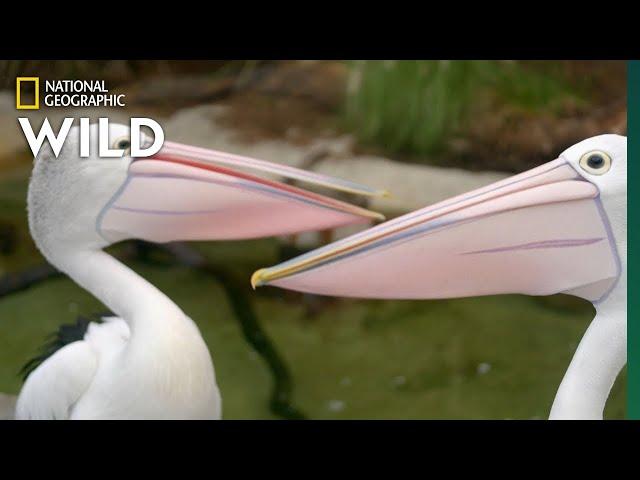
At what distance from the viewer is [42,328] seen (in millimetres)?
2486

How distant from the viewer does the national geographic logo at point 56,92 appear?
2344 millimetres

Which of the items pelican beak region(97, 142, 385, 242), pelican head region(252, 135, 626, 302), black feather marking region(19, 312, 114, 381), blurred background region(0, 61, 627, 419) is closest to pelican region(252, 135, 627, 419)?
pelican head region(252, 135, 626, 302)

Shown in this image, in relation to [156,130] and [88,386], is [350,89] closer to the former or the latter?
[156,130]

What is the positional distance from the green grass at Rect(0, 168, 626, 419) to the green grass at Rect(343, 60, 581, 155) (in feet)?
1.49

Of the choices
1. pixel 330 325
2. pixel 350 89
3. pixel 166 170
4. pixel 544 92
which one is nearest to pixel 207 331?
pixel 330 325

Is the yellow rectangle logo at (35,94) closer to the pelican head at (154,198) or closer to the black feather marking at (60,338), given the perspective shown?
the pelican head at (154,198)

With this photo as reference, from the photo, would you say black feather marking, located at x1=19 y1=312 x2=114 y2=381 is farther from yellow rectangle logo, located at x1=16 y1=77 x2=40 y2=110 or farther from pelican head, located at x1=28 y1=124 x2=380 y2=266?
yellow rectangle logo, located at x1=16 y1=77 x2=40 y2=110

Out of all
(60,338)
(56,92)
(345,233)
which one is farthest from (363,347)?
(56,92)

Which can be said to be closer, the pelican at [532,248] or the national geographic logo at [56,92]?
the pelican at [532,248]

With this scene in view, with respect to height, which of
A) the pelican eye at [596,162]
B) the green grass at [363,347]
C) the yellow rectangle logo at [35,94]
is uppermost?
the yellow rectangle logo at [35,94]

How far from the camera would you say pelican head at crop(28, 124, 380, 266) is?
2.18m

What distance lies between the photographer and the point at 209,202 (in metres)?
2.21

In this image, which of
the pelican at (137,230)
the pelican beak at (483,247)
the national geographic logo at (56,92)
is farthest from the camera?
the national geographic logo at (56,92)

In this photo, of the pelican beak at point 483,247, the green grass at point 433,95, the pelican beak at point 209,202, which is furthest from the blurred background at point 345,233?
the pelican beak at point 483,247
